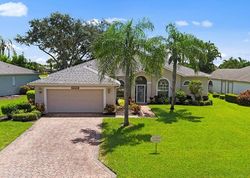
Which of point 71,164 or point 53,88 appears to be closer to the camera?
point 71,164

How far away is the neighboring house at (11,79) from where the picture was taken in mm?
38219

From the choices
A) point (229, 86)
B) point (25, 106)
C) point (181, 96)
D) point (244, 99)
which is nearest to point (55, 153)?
point (25, 106)

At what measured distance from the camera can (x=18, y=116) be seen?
2120 centimetres

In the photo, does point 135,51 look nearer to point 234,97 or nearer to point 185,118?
point 185,118

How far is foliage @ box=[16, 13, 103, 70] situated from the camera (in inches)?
2180

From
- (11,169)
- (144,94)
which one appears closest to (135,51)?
(11,169)

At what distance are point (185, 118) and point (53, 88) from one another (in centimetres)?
1108

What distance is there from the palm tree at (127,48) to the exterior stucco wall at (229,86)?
2382cm

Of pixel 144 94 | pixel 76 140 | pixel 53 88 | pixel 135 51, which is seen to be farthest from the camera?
pixel 144 94

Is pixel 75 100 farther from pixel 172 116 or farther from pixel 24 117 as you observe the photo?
pixel 172 116

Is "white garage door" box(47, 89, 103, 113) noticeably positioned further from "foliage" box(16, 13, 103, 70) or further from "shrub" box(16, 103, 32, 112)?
"foliage" box(16, 13, 103, 70)

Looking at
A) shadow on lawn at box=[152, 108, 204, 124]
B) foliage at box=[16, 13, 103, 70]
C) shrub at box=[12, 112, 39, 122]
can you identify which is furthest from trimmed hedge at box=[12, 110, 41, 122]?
foliage at box=[16, 13, 103, 70]

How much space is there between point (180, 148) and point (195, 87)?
19.3 meters

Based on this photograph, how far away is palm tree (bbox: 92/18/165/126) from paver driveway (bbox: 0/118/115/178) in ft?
14.5
